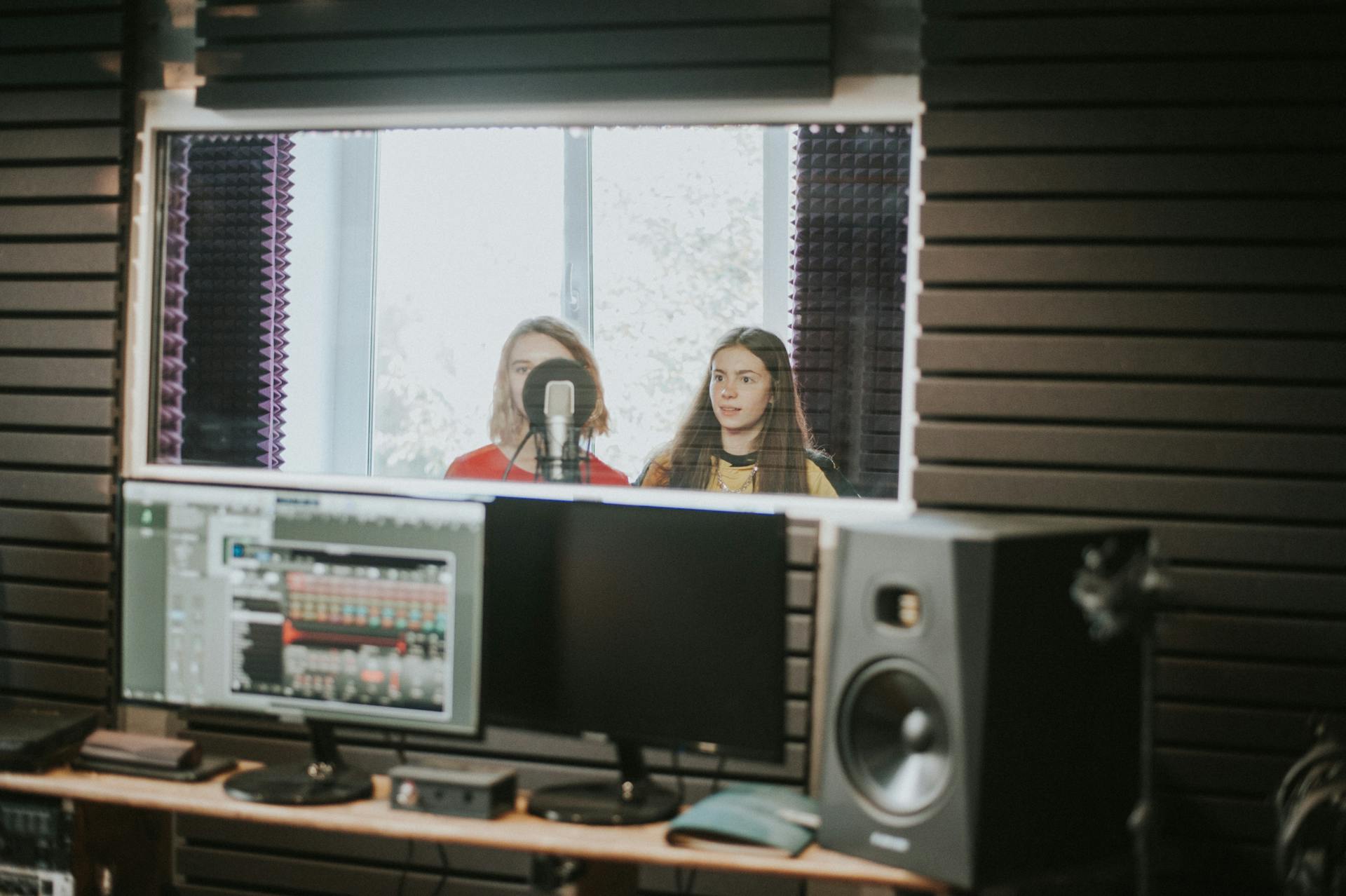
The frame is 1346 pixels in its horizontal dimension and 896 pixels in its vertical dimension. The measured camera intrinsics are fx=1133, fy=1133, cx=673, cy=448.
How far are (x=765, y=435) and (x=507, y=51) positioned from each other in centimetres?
116

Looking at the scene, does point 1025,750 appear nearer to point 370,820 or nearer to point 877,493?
point 877,493

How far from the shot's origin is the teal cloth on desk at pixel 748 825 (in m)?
2.09

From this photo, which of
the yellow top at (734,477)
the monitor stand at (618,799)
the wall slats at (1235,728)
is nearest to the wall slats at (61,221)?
the yellow top at (734,477)

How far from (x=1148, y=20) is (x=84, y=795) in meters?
2.82

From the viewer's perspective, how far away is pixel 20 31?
10.2 feet

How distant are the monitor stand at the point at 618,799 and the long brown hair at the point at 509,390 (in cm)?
93

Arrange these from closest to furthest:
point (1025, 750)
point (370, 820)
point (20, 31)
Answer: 1. point (1025, 750)
2. point (370, 820)
3. point (20, 31)

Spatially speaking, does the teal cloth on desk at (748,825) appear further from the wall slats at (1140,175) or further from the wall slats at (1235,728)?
the wall slats at (1140,175)

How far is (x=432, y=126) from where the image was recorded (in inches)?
118

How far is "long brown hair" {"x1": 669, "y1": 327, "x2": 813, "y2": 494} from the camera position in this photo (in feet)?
9.37

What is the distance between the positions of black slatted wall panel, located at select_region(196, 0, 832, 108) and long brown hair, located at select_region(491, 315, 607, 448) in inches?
23.6

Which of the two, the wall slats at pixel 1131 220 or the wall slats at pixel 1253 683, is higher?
the wall slats at pixel 1131 220

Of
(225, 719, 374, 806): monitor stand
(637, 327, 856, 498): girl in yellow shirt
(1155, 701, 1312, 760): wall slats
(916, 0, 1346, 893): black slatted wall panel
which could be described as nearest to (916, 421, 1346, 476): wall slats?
(916, 0, 1346, 893): black slatted wall panel

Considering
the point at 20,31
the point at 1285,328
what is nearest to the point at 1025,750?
the point at 1285,328
